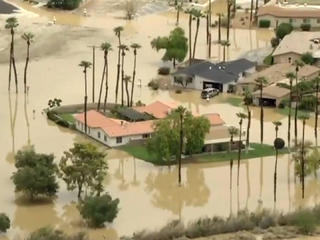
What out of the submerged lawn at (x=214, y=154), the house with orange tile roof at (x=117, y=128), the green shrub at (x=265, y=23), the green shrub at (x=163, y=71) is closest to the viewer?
the submerged lawn at (x=214, y=154)

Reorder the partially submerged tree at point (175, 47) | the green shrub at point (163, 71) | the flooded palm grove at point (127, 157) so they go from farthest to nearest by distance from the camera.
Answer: the partially submerged tree at point (175, 47)
the green shrub at point (163, 71)
the flooded palm grove at point (127, 157)

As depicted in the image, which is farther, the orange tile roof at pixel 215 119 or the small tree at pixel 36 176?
the orange tile roof at pixel 215 119

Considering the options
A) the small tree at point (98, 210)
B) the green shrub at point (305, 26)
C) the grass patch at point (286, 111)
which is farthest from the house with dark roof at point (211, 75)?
the small tree at point (98, 210)

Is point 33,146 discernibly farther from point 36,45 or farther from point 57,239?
point 36,45

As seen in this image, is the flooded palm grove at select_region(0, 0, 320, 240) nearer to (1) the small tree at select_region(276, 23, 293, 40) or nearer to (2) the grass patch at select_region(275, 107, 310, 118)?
(2) the grass patch at select_region(275, 107, 310, 118)

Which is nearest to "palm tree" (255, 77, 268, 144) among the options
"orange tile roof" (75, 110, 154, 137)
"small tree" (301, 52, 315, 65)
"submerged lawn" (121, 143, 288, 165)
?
"submerged lawn" (121, 143, 288, 165)

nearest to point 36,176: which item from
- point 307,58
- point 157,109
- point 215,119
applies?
point 215,119

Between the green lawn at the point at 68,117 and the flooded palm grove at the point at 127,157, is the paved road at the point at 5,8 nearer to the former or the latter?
the flooded palm grove at the point at 127,157
